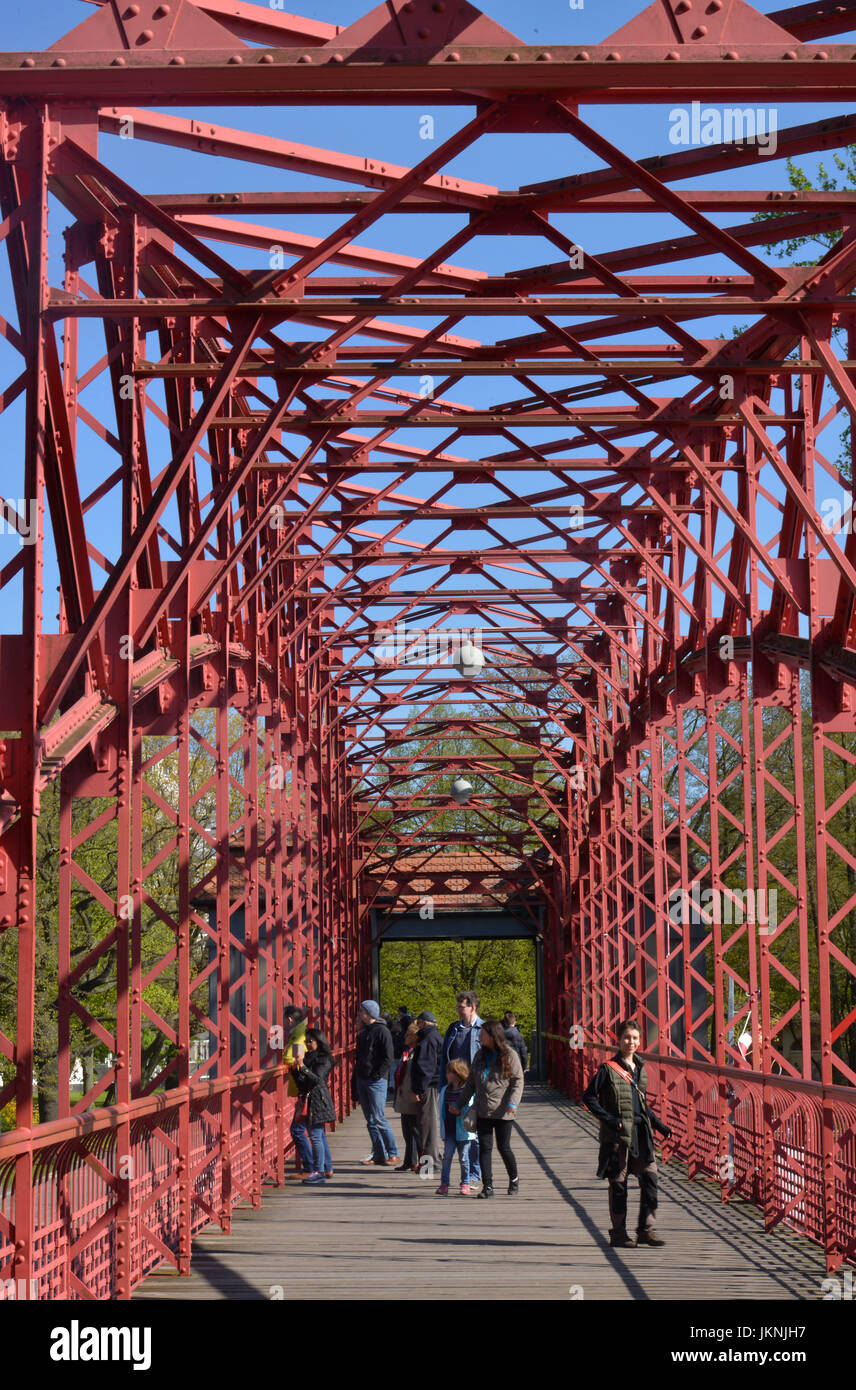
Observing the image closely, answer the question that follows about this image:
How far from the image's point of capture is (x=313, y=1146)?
19469 millimetres

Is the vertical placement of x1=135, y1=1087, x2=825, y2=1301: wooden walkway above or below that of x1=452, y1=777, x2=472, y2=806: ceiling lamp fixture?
below

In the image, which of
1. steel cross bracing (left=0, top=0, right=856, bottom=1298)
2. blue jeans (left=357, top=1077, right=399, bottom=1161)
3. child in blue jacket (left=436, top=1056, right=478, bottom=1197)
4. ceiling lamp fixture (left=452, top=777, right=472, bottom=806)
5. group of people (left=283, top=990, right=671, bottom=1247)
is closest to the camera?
steel cross bracing (left=0, top=0, right=856, bottom=1298)

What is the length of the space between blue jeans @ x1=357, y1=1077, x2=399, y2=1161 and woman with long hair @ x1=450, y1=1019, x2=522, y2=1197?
3984mm

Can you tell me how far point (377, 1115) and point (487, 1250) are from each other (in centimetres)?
799

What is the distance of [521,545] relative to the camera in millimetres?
23203

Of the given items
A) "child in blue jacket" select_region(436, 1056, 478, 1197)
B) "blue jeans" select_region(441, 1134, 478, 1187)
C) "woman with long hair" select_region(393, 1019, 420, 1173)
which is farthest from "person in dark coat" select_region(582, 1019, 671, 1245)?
"woman with long hair" select_region(393, 1019, 420, 1173)

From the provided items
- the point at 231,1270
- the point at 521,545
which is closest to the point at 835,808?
the point at 231,1270

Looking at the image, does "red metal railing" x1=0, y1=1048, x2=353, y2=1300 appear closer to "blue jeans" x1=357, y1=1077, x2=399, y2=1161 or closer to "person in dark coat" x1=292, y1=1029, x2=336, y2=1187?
"person in dark coat" x1=292, y1=1029, x2=336, y2=1187

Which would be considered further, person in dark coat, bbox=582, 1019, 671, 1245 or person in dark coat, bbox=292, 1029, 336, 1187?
person in dark coat, bbox=292, 1029, 336, 1187

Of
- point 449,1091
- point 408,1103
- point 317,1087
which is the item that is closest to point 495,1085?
point 449,1091

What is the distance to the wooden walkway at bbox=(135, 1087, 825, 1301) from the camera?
442 inches
